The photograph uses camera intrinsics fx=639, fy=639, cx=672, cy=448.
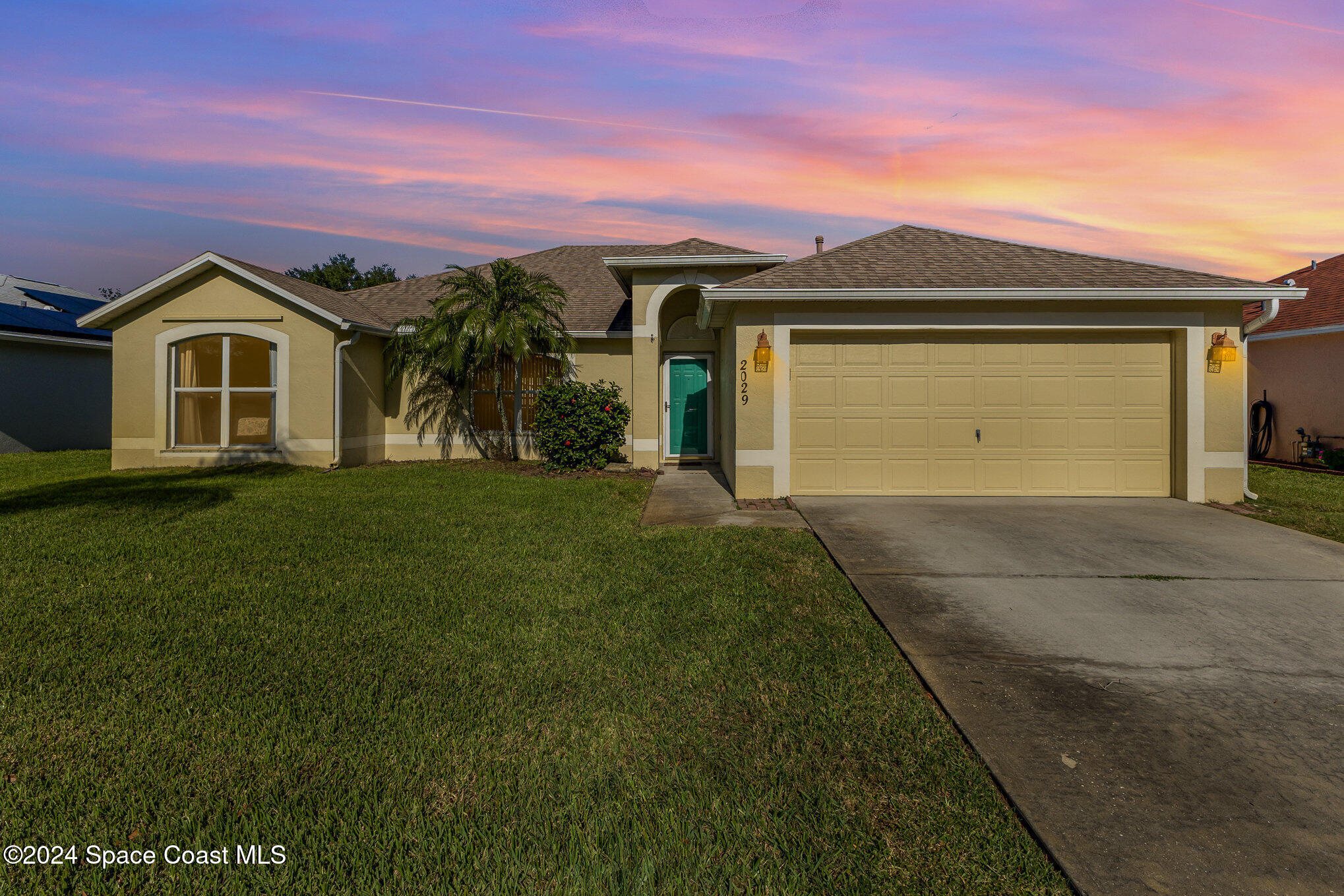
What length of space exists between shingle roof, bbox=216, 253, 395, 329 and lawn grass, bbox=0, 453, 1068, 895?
27.0ft

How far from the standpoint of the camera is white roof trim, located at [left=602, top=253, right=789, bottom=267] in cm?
1253

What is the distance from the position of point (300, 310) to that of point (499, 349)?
4063 millimetres

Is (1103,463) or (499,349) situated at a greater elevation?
(499,349)

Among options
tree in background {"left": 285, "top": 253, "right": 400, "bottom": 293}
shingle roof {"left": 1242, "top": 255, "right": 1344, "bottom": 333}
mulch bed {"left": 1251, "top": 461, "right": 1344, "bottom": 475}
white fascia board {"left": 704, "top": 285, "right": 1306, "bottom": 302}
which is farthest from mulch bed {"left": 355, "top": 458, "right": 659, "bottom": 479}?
tree in background {"left": 285, "top": 253, "right": 400, "bottom": 293}

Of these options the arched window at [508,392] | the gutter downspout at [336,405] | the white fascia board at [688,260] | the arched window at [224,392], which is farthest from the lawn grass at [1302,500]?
the arched window at [224,392]

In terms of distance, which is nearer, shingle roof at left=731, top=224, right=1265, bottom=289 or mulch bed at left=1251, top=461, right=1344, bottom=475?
shingle roof at left=731, top=224, right=1265, bottom=289

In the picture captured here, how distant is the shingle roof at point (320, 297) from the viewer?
42.6 feet

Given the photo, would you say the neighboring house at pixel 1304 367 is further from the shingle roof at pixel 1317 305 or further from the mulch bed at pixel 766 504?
the mulch bed at pixel 766 504

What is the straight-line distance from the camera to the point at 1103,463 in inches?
371

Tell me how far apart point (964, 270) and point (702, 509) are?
5430mm

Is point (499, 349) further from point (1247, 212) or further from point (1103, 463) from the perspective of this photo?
point (1247, 212)

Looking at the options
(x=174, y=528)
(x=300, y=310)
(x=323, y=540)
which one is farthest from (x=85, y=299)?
(x=323, y=540)

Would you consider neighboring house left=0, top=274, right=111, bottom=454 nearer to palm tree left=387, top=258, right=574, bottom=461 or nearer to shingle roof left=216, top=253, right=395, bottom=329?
shingle roof left=216, top=253, right=395, bottom=329

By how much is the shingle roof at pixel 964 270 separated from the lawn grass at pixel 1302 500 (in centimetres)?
314
